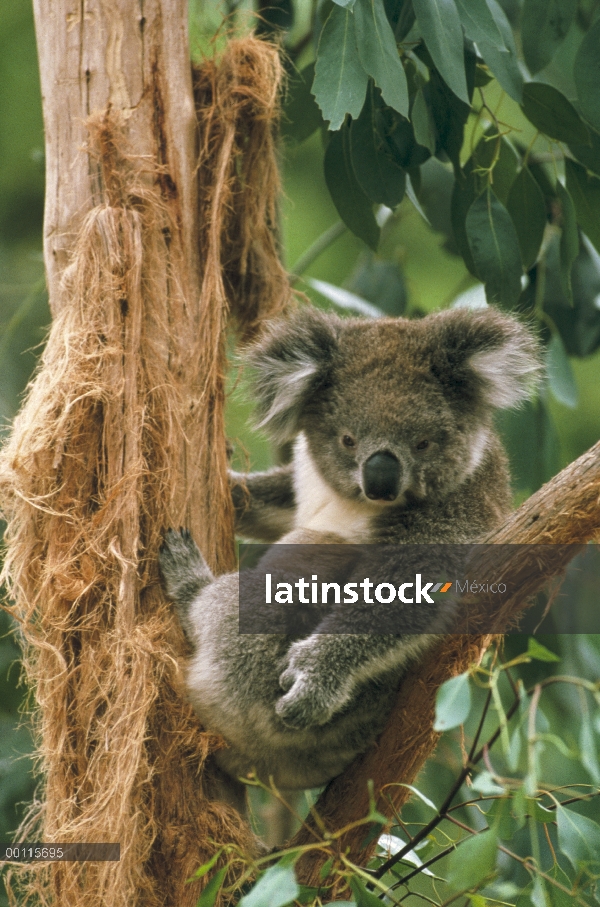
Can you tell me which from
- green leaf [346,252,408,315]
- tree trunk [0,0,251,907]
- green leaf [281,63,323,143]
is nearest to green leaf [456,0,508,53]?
tree trunk [0,0,251,907]

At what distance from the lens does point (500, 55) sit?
257cm

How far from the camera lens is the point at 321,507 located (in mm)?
3125

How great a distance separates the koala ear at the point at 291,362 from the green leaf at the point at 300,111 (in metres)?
0.91

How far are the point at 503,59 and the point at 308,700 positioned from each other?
6.22 feet

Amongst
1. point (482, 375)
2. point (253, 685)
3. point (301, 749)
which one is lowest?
point (301, 749)

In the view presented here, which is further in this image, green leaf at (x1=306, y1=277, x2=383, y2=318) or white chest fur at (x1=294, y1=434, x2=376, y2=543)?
green leaf at (x1=306, y1=277, x2=383, y2=318)

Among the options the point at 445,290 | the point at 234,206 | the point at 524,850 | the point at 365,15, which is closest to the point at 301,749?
the point at 524,850

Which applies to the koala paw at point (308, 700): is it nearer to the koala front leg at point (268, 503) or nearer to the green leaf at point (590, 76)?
the koala front leg at point (268, 503)

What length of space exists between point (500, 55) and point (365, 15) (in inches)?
18.7

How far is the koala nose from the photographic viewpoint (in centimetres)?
262

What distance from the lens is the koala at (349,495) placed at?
2.52m

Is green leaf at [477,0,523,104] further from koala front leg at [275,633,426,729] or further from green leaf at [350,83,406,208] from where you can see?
koala front leg at [275,633,426,729]

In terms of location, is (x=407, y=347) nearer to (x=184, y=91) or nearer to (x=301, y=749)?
(x=184, y=91)

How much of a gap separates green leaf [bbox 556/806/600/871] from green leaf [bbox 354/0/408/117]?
5.44ft
